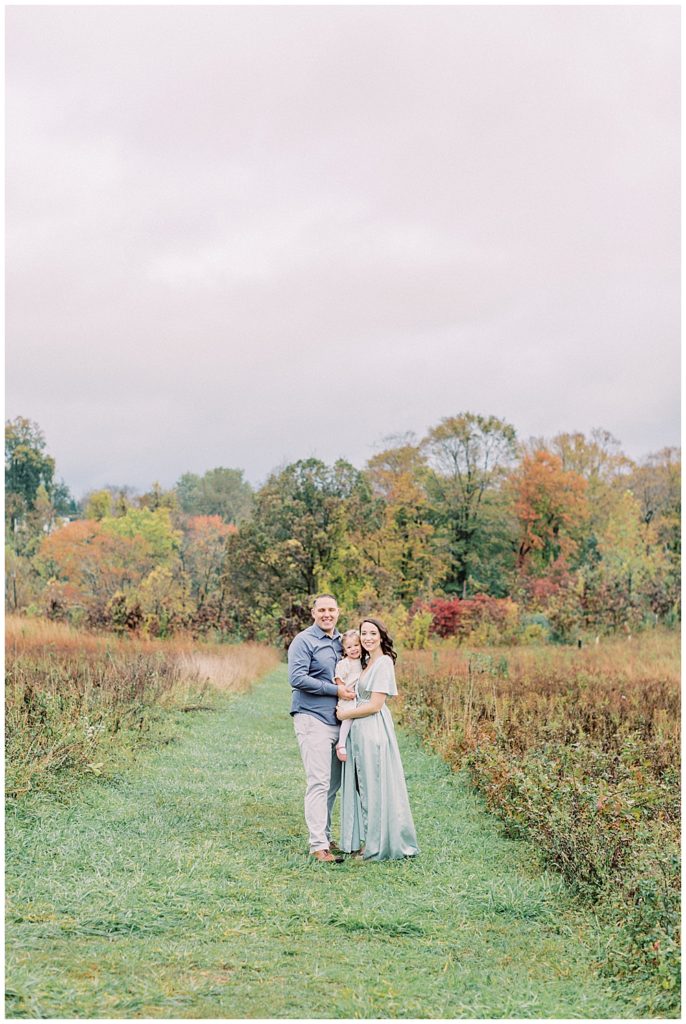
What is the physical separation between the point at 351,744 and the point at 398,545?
82.8 ft

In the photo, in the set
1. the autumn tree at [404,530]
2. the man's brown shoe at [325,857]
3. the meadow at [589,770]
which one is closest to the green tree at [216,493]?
the autumn tree at [404,530]

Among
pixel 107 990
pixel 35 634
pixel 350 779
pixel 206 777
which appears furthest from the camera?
pixel 35 634

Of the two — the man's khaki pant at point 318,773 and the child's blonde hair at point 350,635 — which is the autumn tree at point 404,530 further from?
the man's khaki pant at point 318,773

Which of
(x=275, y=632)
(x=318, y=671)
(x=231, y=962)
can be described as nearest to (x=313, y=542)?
(x=275, y=632)

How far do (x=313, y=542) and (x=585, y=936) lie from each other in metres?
22.2

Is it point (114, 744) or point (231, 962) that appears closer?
point (231, 962)

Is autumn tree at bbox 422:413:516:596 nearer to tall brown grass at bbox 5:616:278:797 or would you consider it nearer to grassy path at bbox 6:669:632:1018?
tall brown grass at bbox 5:616:278:797

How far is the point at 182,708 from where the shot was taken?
12.6m

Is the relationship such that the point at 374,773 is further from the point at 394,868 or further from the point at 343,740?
the point at 394,868

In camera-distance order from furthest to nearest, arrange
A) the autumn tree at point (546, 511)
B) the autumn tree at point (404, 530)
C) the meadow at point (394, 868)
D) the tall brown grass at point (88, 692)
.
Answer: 1. the autumn tree at point (546, 511)
2. the autumn tree at point (404, 530)
3. the tall brown grass at point (88, 692)
4. the meadow at point (394, 868)

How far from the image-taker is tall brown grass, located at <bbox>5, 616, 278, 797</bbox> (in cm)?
782

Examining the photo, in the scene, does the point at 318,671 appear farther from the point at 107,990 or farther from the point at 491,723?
the point at 491,723

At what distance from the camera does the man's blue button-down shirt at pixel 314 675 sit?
604cm

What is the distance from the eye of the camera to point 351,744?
611 cm
